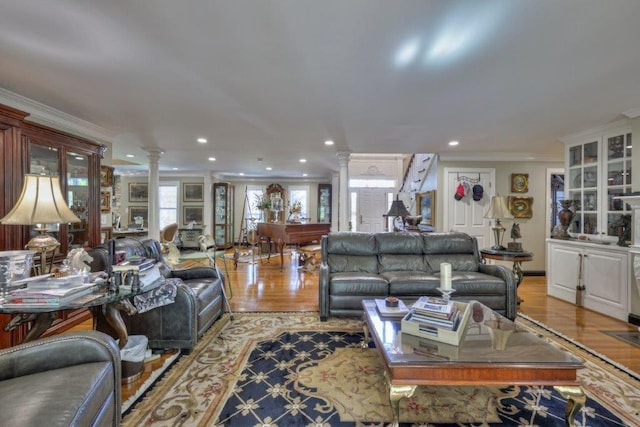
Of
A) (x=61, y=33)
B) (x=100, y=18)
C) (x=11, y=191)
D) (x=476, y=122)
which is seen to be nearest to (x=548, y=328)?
(x=476, y=122)

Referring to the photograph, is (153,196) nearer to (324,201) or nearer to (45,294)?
(45,294)

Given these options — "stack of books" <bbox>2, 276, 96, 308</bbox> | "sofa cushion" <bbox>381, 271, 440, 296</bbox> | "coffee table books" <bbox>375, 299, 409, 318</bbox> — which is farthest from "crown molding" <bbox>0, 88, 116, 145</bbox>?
"sofa cushion" <bbox>381, 271, 440, 296</bbox>

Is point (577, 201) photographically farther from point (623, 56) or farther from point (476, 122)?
Answer: point (623, 56)

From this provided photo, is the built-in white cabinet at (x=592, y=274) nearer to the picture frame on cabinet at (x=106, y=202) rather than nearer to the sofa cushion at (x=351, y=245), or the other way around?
the sofa cushion at (x=351, y=245)

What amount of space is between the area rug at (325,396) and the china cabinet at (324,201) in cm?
694

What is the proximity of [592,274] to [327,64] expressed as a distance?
4.15m

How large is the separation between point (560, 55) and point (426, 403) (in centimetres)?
249

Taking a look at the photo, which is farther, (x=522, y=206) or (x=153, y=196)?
(x=522, y=206)

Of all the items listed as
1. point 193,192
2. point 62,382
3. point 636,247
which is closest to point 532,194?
point 636,247

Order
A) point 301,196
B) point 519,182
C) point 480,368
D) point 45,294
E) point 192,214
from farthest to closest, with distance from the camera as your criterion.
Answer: point 301,196 < point 192,214 < point 519,182 < point 45,294 < point 480,368

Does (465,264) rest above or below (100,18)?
below

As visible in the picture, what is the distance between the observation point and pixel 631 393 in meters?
1.93

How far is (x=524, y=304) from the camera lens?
12.7 feet

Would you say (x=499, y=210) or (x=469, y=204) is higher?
(x=469, y=204)
